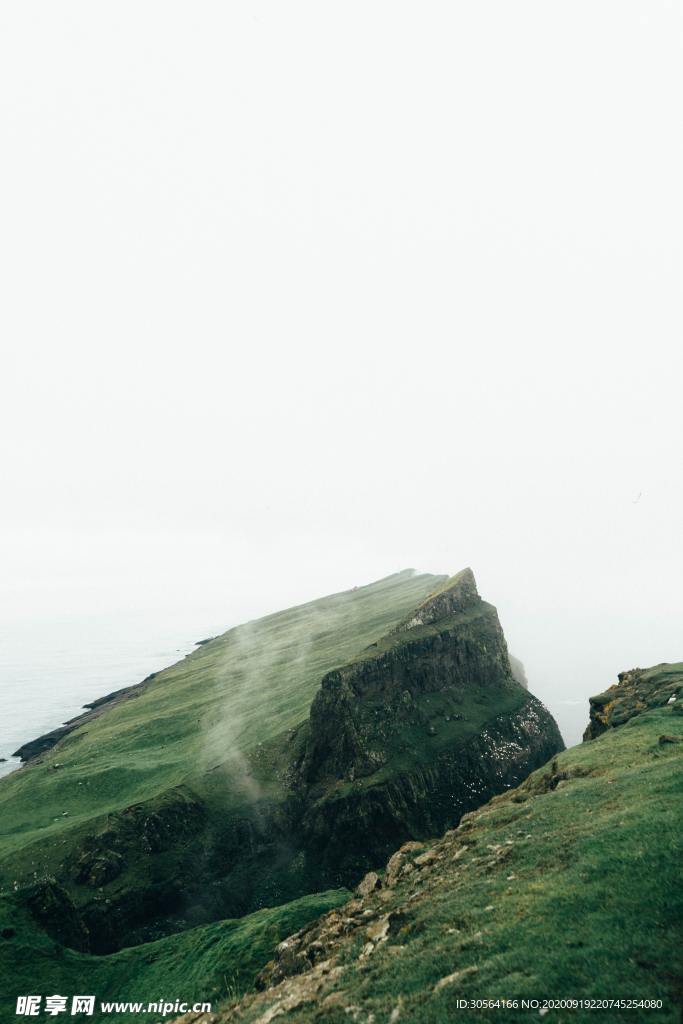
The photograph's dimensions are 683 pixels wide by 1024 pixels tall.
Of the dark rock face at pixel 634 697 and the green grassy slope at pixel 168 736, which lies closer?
the dark rock face at pixel 634 697

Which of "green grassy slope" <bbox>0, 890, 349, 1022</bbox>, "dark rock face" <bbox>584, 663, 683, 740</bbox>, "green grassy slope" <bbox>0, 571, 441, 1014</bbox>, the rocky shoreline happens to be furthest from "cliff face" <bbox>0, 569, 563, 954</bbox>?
"dark rock face" <bbox>584, 663, 683, 740</bbox>

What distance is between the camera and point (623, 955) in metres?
12.4

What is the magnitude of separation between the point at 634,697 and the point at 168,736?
2541 inches

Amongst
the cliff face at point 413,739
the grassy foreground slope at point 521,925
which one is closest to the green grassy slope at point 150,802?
the cliff face at point 413,739

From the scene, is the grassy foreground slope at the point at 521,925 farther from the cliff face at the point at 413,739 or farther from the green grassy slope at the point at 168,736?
the green grassy slope at the point at 168,736

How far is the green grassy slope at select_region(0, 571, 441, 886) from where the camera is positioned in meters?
52.1

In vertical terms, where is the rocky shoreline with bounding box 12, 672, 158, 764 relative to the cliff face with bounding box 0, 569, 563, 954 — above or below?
above

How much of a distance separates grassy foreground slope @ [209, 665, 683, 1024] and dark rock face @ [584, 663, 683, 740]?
16531mm

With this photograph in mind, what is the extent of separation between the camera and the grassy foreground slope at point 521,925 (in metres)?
12.3

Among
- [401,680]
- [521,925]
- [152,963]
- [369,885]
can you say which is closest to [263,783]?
[401,680]

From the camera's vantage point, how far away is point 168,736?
2881 inches

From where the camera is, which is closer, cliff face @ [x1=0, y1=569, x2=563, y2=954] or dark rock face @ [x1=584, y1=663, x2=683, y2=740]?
dark rock face @ [x1=584, y1=663, x2=683, y2=740]

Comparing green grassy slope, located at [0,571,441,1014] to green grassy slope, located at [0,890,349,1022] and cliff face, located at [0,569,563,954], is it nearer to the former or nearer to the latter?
green grassy slope, located at [0,890,349,1022]

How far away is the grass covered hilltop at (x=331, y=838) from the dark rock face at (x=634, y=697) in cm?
45
